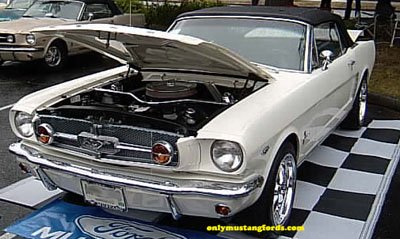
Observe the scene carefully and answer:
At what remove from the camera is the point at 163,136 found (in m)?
3.11

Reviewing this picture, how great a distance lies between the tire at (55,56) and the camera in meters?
9.57

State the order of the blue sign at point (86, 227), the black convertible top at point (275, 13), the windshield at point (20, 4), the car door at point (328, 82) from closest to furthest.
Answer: the blue sign at point (86, 227), the car door at point (328, 82), the black convertible top at point (275, 13), the windshield at point (20, 4)

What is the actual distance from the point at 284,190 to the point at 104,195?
1.27 metres

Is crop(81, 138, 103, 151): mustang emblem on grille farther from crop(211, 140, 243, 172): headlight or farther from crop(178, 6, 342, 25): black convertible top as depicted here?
crop(178, 6, 342, 25): black convertible top

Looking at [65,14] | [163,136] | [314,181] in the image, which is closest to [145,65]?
[163,136]

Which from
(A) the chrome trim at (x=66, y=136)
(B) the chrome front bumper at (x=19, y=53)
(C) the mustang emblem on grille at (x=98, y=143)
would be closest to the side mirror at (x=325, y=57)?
(C) the mustang emblem on grille at (x=98, y=143)

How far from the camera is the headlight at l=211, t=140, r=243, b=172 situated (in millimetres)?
3035

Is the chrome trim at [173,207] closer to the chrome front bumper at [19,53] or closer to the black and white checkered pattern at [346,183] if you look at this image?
the black and white checkered pattern at [346,183]

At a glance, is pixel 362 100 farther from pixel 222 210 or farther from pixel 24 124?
pixel 24 124

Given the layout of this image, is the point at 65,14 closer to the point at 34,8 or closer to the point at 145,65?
the point at 34,8

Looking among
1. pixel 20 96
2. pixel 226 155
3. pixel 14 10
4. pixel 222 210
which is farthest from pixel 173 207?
pixel 14 10

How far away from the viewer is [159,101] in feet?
12.6

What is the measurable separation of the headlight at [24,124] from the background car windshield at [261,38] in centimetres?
175

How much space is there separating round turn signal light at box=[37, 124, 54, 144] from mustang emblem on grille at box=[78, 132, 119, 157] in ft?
0.77
